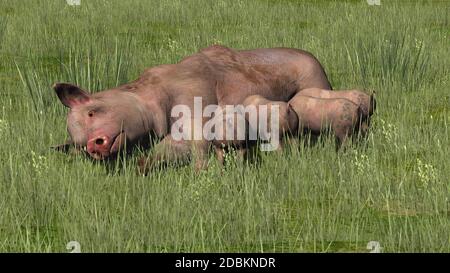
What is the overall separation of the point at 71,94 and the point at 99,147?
1.96 feet

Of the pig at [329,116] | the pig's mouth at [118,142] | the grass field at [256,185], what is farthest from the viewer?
the pig at [329,116]

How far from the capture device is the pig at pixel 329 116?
329 inches

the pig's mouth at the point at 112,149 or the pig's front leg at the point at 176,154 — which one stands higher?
the pig's mouth at the point at 112,149

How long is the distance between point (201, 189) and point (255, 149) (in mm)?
1487

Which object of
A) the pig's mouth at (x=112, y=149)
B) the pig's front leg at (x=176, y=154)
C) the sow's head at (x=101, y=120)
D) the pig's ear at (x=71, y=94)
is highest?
the pig's ear at (x=71, y=94)

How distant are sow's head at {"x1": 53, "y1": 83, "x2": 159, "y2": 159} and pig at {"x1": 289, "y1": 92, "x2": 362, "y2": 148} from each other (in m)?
1.39

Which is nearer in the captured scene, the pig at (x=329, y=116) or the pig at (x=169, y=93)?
the pig at (x=169, y=93)

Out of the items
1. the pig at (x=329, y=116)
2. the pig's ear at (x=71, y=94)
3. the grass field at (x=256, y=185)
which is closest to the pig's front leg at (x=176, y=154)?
the grass field at (x=256, y=185)

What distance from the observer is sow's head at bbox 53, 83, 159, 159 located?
25.1 feet

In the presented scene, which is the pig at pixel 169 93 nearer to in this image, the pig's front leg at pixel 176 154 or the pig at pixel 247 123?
the pig's front leg at pixel 176 154

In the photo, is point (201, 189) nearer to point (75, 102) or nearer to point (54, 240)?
point (54, 240)

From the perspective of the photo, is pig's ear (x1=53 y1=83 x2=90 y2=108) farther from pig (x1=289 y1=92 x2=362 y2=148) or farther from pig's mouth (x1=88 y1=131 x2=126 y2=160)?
pig (x1=289 y1=92 x2=362 y2=148)

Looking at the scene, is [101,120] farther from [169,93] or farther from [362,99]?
[362,99]

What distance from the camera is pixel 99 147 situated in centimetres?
761
